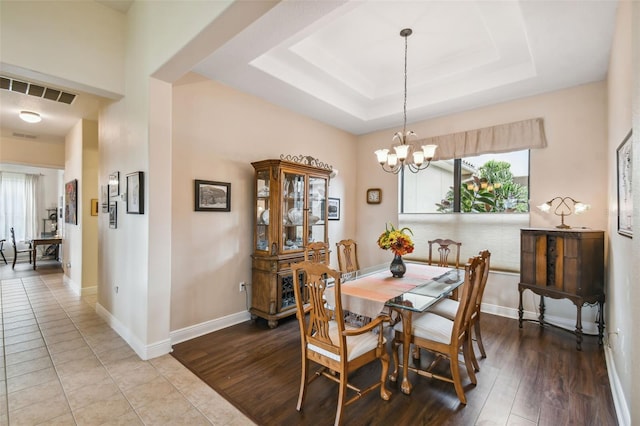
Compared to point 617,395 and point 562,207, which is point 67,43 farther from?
point 562,207

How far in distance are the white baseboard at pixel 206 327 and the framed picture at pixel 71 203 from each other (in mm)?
3573

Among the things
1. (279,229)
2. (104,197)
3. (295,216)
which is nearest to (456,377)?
(279,229)

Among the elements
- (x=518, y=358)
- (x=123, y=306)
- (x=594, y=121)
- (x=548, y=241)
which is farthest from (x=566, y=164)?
(x=123, y=306)

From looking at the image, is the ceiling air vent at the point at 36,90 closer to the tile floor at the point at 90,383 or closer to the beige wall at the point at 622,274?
the tile floor at the point at 90,383

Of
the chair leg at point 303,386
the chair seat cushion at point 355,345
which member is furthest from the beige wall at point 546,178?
the chair leg at point 303,386

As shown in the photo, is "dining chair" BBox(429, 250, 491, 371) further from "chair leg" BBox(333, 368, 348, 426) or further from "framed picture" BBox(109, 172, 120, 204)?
"framed picture" BBox(109, 172, 120, 204)

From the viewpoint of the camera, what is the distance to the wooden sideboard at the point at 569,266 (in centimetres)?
287

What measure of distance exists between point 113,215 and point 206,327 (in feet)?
5.62

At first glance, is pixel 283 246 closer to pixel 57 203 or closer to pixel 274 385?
pixel 274 385

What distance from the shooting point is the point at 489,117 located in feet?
13.0

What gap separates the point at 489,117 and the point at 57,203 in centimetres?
1129

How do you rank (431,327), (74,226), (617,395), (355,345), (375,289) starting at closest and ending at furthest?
(355,345), (617,395), (431,327), (375,289), (74,226)

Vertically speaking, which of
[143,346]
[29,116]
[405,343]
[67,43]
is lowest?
[143,346]

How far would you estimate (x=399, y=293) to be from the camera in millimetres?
2314
